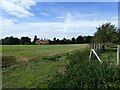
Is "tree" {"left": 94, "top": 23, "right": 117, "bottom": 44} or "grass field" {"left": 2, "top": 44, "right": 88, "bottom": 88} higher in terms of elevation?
"tree" {"left": 94, "top": 23, "right": 117, "bottom": 44}

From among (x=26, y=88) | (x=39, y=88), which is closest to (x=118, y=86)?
(x=39, y=88)

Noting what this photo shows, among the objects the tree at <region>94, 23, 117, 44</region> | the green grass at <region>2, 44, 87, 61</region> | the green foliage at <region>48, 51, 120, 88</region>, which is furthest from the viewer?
the tree at <region>94, 23, 117, 44</region>

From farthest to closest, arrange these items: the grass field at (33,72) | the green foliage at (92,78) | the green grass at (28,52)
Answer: the green grass at (28,52)
the grass field at (33,72)
the green foliage at (92,78)

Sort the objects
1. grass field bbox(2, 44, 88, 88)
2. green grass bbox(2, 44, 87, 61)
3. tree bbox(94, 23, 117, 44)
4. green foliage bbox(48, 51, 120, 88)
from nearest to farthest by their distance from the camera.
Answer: green foliage bbox(48, 51, 120, 88), grass field bbox(2, 44, 88, 88), green grass bbox(2, 44, 87, 61), tree bbox(94, 23, 117, 44)

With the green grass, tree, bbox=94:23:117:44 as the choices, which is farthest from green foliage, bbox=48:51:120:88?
tree, bbox=94:23:117:44

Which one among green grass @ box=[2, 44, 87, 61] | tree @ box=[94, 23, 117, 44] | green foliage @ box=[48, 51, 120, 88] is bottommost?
green grass @ box=[2, 44, 87, 61]

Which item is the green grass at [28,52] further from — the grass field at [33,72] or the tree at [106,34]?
the grass field at [33,72]

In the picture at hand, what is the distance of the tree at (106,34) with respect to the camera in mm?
34812

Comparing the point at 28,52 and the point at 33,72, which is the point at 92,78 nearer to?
the point at 33,72

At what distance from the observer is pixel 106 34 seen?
115 ft

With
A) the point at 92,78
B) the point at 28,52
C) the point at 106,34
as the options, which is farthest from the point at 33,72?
the point at 106,34

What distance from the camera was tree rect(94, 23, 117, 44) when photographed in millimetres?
34812

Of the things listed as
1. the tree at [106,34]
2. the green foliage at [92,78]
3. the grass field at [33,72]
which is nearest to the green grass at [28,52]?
the tree at [106,34]

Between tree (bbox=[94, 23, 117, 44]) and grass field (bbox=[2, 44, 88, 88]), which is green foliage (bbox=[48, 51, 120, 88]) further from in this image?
tree (bbox=[94, 23, 117, 44])
